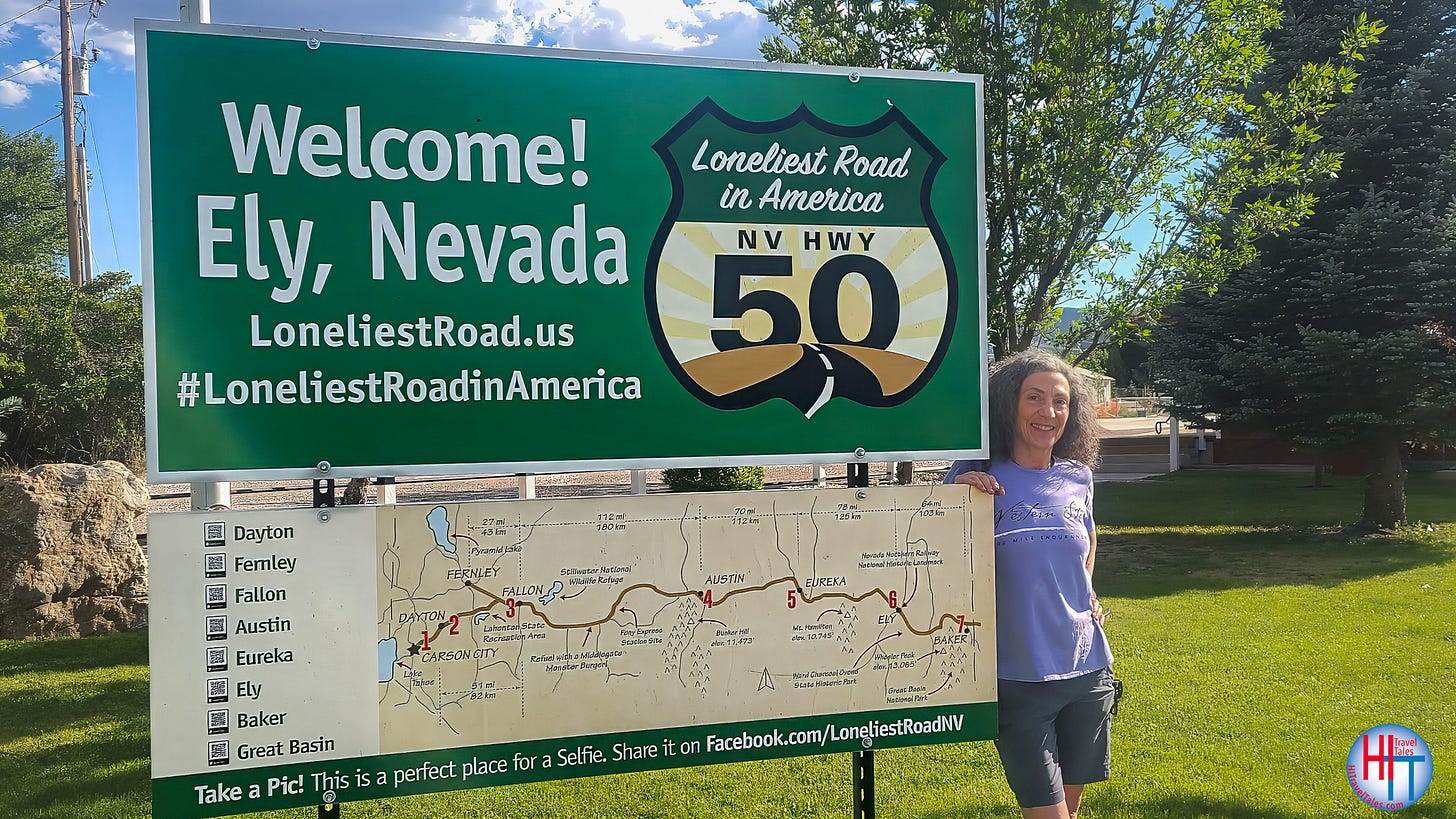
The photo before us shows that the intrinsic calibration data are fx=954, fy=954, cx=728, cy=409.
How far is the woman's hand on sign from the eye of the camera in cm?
306

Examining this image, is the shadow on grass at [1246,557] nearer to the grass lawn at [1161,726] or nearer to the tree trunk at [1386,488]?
the grass lawn at [1161,726]

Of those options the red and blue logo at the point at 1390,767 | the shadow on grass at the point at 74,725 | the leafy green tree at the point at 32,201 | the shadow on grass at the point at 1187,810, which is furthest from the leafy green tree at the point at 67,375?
the leafy green tree at the point at 32,201

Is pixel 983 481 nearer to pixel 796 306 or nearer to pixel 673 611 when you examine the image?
pixel 796 306

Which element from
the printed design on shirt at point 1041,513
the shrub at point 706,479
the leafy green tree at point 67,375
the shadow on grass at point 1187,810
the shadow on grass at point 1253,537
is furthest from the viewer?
the leafy green tree at point 67,375

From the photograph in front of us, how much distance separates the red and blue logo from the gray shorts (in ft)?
7.92

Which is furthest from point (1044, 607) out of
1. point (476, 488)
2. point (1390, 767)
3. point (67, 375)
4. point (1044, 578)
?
point (476, 488)

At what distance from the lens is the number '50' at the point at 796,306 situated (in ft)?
9.68

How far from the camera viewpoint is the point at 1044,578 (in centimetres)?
302

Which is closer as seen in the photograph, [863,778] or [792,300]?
[792,300]

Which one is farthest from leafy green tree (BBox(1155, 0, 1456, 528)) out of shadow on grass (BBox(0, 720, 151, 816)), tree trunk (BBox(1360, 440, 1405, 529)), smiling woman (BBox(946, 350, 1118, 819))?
shadow on grass (BBox(0, 720, 151, 816))

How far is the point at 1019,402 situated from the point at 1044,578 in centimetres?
57

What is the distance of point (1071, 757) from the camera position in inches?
118

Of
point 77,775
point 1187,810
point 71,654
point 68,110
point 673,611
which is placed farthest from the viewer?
point 68,110

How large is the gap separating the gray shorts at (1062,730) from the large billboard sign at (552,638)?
140 mm
